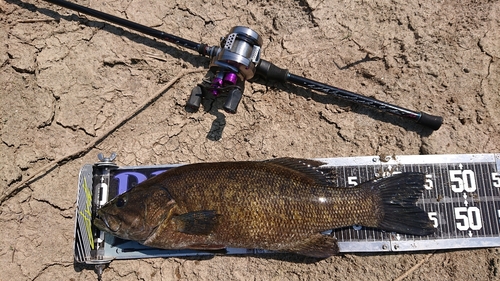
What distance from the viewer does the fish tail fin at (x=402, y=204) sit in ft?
11.1

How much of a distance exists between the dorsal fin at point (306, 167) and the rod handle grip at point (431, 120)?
1.15 meters

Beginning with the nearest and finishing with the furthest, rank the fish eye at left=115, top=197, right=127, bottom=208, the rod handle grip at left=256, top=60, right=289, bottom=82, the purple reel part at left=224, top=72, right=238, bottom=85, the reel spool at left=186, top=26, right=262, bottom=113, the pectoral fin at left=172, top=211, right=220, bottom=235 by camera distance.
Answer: the pectoral fin at left=172, top=211, right=220, bottom=235 < the fish eye at left=115, top=197, right=127, bottom=208 < the reel spool at left=186, top=26, right=262, bottom=113 < the purple reel part at left=224, top=72, right=238, bottom=85 < the rod handle grip at left=256, top=60, right=289, bottom=82

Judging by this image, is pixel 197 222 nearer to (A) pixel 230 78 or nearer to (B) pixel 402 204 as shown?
(A) pixel 230 78

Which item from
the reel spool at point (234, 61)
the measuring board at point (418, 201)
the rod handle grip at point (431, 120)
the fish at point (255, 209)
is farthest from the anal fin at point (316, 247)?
the rod handle grip at point (431, 120)

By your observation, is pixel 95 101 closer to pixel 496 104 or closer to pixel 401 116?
pixel 401 116

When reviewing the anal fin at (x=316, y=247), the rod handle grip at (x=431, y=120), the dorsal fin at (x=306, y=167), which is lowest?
the anal fin at (x=316, y=247)

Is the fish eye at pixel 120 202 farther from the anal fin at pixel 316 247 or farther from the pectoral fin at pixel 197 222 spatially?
the anal fin at pixel 316 247

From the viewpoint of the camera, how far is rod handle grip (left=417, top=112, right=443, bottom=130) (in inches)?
143

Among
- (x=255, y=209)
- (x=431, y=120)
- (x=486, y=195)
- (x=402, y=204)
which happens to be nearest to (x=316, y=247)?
(x=255, y=209)

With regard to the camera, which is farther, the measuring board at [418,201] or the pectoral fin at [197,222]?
the measuring board at [418,201]

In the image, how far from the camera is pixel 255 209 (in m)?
3.20

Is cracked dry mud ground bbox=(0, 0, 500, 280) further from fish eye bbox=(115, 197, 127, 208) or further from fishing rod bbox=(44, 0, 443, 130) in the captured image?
fish eye bbox=(115, 197, 127, 208)

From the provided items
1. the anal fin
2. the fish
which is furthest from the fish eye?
the anal fin

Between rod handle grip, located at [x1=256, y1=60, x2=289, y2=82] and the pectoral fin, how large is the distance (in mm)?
1546
